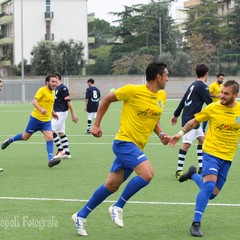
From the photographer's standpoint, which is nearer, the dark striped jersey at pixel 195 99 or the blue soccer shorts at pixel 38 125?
the dark striped jersey at pixel 195 99

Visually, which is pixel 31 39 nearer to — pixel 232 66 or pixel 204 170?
pixel 232 66

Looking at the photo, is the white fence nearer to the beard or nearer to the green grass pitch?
the green grass pitch

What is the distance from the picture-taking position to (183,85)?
67.8 meters

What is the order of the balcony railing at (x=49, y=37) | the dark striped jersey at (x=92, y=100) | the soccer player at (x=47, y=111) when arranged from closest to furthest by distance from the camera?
1. the soccer player at (x=47, y=111)
2. the dark striped jersey at (x=92, y=100)
3. the balcony railing at (x=49, y=37)

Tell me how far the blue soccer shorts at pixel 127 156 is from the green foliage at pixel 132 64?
6936cm

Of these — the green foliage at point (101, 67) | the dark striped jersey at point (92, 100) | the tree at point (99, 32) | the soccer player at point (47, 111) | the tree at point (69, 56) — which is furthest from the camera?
the tree at point (99, 32)

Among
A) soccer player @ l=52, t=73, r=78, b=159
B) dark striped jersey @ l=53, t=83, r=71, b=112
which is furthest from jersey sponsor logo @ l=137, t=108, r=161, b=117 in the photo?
Answer: dark striped jersey @ l=53, t=83, r=71, b=112

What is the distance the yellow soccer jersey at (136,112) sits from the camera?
8.05 meters

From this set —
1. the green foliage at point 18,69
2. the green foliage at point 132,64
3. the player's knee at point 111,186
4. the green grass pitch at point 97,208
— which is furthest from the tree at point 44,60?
the player's knee at point 111,186

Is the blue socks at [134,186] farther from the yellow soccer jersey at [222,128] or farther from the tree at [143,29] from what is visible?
the tree at [143,29]

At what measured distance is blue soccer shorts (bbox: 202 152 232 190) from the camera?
8.01 metres

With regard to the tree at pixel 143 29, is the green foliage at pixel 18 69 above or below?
below

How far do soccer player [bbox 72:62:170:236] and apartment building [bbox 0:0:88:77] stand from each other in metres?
74.1

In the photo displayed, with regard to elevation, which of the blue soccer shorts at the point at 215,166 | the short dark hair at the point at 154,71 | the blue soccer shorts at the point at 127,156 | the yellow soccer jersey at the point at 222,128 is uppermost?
the short dark hair at the point at 154,71
